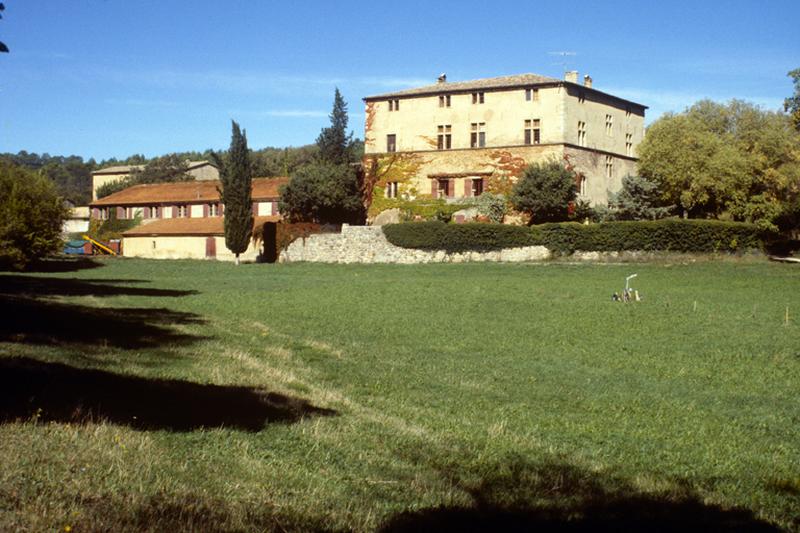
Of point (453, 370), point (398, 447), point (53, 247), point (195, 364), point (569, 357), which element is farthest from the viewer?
point (53, 247)

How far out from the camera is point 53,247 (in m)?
60.1

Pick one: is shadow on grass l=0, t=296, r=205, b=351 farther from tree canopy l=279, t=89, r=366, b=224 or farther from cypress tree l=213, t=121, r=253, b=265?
tree canopy l=279, t=89, r=366, b=224

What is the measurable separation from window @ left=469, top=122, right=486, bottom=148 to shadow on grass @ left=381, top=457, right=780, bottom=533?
65.7m

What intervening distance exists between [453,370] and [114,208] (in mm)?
80928

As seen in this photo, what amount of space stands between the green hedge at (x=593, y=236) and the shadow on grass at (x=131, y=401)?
44746 mm

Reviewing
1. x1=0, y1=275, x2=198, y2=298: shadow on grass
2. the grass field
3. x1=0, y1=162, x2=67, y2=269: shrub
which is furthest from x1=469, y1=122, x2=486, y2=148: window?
the grass field

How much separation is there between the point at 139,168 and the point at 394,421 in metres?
132

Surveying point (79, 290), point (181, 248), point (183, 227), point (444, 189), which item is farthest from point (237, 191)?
point (79, 290)

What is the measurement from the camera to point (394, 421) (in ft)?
39.9

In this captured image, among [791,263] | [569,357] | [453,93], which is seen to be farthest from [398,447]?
[453,93]

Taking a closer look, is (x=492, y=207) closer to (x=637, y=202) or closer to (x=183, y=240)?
(x=637, y=202)

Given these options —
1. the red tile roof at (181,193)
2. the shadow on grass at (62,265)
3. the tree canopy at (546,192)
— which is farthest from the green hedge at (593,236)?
the red tile roof at (181,193)

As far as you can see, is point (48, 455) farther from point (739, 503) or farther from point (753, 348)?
point (753, 348)

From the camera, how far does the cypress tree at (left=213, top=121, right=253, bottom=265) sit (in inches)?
2689
